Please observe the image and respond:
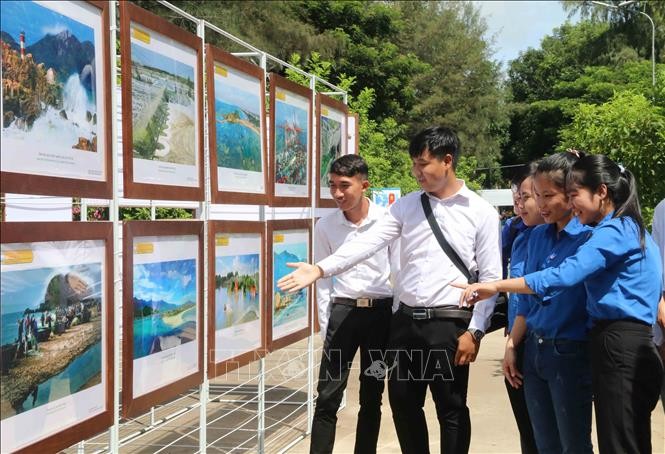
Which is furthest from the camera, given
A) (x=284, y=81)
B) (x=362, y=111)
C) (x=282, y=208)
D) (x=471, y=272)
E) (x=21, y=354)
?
(x=362, y=111)

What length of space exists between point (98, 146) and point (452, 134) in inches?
74.3

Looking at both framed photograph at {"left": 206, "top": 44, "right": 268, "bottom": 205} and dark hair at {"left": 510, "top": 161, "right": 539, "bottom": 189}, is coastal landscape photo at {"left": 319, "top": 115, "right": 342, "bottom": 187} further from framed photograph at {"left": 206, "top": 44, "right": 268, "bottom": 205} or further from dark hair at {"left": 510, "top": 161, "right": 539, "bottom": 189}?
dark hair at {"left": 510, "top": 161, "right": 539, "bottom": 189}

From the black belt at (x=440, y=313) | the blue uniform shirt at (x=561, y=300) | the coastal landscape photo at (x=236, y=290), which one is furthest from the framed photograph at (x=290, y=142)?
the blue uniform shirt at (x=561, y=300)

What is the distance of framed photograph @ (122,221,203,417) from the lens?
3691mm

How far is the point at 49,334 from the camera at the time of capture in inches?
119

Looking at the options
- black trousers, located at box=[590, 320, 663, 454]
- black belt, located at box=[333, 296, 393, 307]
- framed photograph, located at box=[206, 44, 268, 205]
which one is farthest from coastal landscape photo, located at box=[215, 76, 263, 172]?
black trousers, located at box=[590, 320, 663, 454]

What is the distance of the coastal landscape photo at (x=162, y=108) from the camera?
3680 millimetres

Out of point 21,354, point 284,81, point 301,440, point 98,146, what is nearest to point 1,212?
point 98,146

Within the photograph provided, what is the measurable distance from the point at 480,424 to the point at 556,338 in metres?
3.07

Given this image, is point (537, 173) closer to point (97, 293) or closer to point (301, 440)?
point (97, 293)

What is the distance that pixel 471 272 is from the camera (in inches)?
172

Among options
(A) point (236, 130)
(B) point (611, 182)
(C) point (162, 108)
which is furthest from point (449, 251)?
(C) point (162, 108)

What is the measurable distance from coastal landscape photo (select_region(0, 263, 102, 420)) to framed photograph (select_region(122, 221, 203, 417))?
1.19ft

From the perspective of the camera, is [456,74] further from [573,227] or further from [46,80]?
[46,80]
